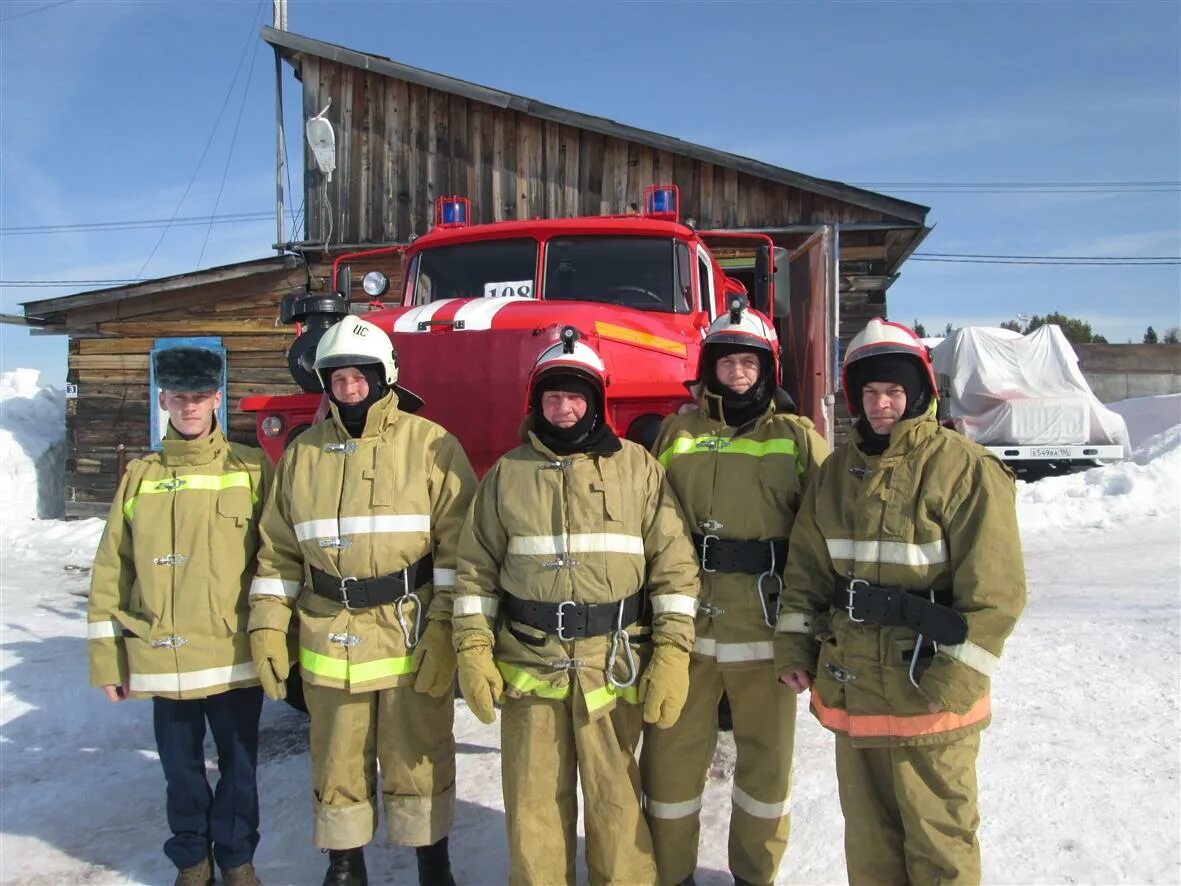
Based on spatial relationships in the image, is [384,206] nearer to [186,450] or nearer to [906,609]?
[186,450]

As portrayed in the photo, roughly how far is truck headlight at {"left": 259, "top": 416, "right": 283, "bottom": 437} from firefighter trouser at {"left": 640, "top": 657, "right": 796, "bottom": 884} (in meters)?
2.55

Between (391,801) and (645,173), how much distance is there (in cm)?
971

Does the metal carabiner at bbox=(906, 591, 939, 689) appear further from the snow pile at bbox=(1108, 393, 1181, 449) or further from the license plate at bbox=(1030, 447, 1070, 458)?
the snow pile at bbox=(1108, 393, 1181, 449)

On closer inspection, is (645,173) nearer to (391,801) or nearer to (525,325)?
(525,325)

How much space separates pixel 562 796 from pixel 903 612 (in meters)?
1.20

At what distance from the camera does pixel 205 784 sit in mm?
3049

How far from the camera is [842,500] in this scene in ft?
8.41

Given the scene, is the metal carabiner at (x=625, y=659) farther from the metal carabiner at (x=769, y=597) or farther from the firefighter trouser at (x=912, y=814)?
the firefighter trouser at (x=912, y=814)

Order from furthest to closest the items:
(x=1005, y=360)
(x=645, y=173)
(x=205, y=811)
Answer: (x=1005, y=360) < (x=645, y=173) < (x=205, y=811)

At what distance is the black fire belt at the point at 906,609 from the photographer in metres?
2.26

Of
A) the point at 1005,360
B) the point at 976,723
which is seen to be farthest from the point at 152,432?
the point at 1005,360

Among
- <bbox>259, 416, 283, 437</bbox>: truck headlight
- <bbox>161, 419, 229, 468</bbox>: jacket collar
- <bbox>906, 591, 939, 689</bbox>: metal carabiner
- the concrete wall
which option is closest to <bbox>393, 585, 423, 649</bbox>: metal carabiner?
<bbox>161, 419, 229, 468</bbox>: jacket collar

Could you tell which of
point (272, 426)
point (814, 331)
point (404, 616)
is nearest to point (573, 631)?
point (404, 616)

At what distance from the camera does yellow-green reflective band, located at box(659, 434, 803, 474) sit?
2.86 m
